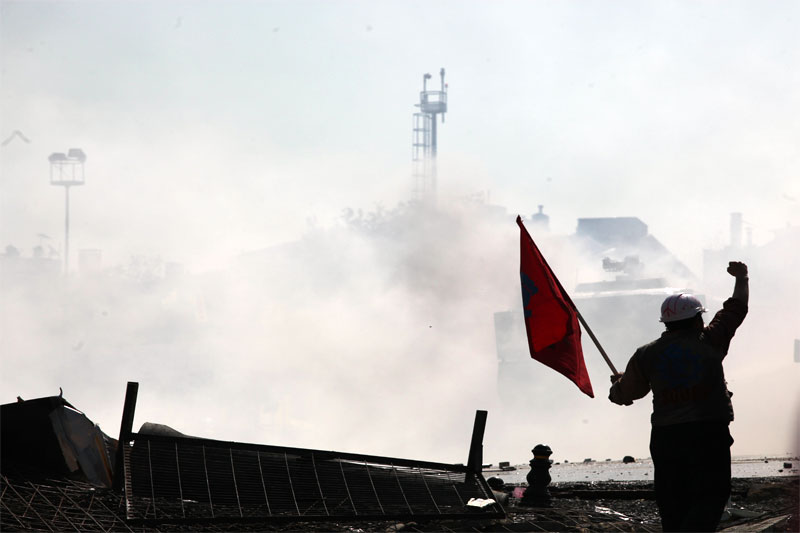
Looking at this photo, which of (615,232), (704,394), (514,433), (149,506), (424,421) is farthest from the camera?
(615,232)

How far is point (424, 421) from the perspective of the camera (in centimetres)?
8012

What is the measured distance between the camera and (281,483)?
30.3ft

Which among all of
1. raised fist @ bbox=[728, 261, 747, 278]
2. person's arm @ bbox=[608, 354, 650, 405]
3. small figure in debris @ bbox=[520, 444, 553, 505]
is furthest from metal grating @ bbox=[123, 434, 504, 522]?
raised fist @ bbox=[728, 261, 747, 278]

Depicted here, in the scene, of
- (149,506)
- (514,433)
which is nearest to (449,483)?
(149,506)

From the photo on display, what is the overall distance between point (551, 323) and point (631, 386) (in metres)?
1.45

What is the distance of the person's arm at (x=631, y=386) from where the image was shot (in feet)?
19.9

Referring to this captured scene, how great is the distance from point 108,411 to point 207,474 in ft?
211

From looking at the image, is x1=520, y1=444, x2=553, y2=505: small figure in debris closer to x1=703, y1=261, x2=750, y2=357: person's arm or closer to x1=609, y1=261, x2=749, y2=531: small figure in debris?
x1=609, y1=261, x2=749, y2=531: small figure in debris

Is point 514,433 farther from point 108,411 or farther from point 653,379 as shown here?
point 653,379

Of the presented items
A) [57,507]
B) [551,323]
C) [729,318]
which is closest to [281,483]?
[57,507]

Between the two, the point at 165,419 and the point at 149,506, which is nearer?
the point at 149,506

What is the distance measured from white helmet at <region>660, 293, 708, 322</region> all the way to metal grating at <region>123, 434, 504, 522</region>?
10.6 ft

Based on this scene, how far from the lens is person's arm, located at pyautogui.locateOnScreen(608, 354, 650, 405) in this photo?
6.08 m

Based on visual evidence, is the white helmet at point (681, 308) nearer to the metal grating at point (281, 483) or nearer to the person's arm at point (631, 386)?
the person's arm at point (631, 386)
